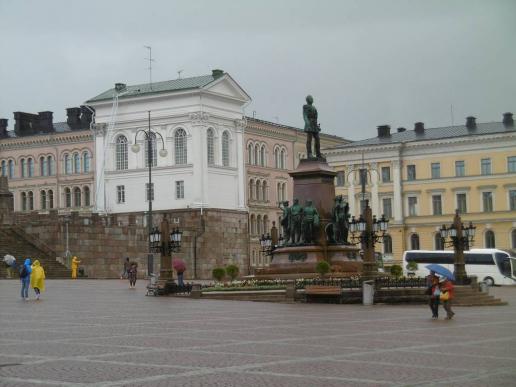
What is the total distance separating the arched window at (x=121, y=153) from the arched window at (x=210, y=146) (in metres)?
8.19

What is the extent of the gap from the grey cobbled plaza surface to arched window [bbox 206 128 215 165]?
2393 inches

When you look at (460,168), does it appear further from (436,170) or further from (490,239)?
(490,239)

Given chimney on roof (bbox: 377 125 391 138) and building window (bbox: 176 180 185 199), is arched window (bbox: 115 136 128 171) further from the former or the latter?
chimney on roof (bbox: 377 125 391 138)

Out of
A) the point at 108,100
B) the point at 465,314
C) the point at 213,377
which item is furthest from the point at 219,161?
the point at 213,377

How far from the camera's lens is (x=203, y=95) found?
91.9 meters

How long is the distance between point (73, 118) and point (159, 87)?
527 inches

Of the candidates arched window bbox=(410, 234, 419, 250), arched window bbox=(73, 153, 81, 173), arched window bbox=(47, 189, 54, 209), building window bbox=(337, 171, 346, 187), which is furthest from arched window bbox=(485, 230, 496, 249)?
arched window bbox=(47, 189, 54, 209)

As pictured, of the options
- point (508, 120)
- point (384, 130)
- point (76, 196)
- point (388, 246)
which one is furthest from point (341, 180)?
point (76, 196)

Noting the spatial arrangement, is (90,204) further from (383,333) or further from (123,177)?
(383,333)

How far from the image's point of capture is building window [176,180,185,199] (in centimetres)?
9150

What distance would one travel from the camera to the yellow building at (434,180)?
93.9 meters

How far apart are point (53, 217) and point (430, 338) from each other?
184ft

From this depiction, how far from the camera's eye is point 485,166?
313 feet

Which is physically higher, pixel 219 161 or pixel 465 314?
pixel 219 161
